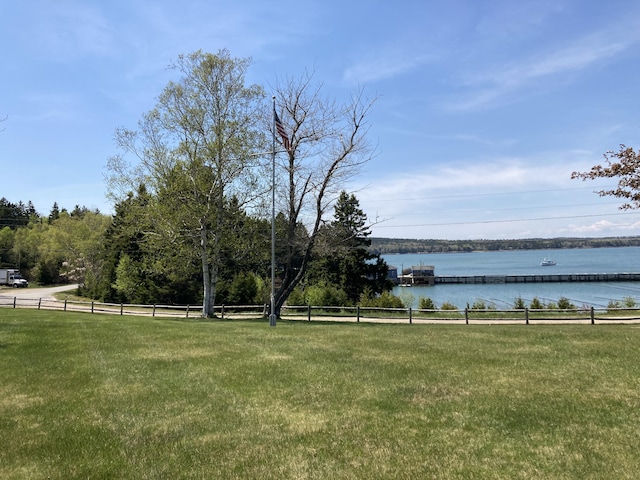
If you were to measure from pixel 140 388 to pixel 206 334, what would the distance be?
801 cm

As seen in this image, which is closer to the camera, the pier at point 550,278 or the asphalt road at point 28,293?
the asphalt road at point 28,293

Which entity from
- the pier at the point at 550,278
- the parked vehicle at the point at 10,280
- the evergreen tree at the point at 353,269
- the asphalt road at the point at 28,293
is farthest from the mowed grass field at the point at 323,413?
the pier at the point at 550,278

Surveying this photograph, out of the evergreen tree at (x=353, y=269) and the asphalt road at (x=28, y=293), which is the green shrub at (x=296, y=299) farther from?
the asphalt road at (x=28, y=293)

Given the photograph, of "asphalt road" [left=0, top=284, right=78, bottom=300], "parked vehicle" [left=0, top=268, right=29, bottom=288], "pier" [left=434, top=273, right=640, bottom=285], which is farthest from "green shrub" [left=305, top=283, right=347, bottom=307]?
"pier" [left=434, top=273, right=640, bottom=285]

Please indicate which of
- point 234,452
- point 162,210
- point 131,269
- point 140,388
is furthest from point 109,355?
point 131,269

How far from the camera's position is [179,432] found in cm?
600

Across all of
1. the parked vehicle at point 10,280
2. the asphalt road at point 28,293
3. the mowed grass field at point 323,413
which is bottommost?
A: the mowed grass field at point 323,413

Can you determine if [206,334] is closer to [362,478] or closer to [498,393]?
[498,393]

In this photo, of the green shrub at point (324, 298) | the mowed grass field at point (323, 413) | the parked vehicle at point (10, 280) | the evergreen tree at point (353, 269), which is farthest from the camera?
the parked vehicle at point (10, 280)

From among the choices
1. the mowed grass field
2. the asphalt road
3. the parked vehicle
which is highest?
the parked vehicle

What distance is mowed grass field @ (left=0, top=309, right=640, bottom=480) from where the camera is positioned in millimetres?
4930

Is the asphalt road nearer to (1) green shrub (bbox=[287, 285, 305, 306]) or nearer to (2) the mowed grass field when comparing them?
(1) green shrub (bbox=[287, 285, 305, 306])

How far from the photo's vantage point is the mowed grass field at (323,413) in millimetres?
4930

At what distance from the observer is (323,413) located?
6637mm
